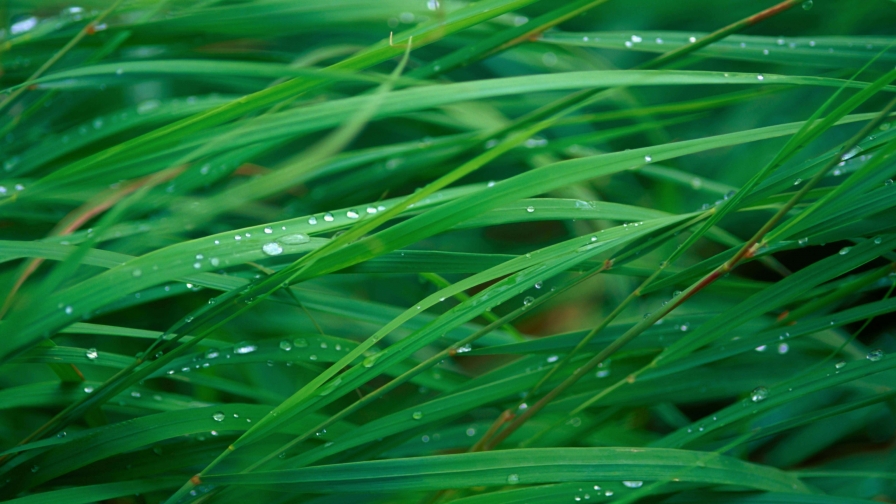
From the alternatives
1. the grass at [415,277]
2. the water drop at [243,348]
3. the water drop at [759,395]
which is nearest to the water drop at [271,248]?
the grass at [415,277]

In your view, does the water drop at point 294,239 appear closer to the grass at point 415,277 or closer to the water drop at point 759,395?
the grass at point 415,277


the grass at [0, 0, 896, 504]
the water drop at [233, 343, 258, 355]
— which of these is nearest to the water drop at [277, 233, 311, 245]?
the grass at [0, 0, 896, 504]

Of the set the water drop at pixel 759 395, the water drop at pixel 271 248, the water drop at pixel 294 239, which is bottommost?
the water drop at pixel 759 395

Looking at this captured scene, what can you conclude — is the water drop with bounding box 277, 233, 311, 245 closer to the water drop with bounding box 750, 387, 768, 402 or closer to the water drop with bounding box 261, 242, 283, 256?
the water drop with bounding box 261, 242, 283, 256

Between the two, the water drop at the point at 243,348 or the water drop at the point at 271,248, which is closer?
the water drop at the point at 271,248

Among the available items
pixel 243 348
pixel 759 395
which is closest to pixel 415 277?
pixel 243 348

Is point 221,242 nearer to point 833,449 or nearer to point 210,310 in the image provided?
point 210,310

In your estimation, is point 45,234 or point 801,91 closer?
point 45,234

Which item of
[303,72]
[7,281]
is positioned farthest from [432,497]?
[7,281]
